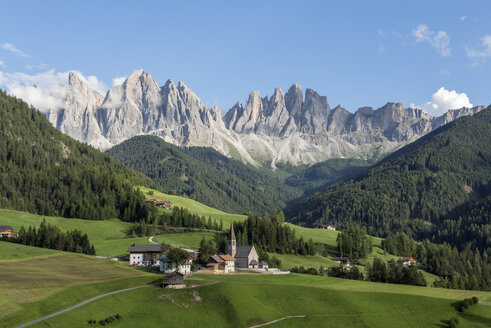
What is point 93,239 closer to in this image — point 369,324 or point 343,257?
point 343,257

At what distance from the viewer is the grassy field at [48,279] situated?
77.9 metres

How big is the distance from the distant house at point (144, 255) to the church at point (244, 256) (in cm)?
2323

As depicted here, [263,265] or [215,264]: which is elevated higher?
[215,264]

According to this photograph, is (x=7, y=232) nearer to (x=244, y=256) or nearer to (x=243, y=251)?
(x=243, y=251)

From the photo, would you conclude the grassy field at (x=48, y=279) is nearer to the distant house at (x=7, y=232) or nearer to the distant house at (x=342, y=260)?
the distant house at (x=7, y=232)

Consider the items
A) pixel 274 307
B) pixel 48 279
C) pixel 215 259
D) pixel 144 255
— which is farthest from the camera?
pixel 144 255

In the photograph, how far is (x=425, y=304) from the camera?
92.4 meters

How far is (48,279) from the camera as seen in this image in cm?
9412

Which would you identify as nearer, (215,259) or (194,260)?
(215,259)

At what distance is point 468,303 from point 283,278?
42692 millimetres

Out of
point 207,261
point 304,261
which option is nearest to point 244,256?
point 207,261

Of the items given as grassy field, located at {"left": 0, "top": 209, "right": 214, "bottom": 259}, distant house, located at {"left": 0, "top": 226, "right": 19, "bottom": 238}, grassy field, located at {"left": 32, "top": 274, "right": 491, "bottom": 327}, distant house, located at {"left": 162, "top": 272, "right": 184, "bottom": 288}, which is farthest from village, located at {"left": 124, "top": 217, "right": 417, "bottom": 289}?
distant house, located at {"left": 0, "top": 226, "right": 19, "bottom": 238}

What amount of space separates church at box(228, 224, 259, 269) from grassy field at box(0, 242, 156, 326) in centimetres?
3848

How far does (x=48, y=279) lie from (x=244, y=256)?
6518cm
